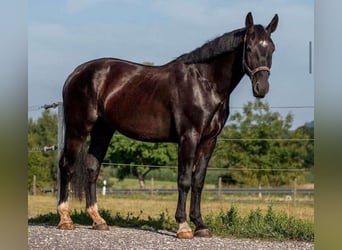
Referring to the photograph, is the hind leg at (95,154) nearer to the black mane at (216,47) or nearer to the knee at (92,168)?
the knee at (92,168)

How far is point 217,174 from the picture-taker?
37000 mm

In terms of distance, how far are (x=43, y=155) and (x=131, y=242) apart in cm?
2803

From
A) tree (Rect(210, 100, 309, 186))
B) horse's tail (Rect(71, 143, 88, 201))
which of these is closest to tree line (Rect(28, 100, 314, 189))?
tree (Rect(210, 100, 309, 186))

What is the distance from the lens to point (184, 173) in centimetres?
659

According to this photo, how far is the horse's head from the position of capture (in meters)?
5.87

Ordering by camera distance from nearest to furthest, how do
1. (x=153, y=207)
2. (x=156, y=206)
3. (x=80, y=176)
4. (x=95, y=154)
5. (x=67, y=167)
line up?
(x=67, y=167), (x=95, y=154), (x=80, y=176), (x=153, y=207), (x=156, y=206)

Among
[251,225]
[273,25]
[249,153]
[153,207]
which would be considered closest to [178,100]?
[273,25]

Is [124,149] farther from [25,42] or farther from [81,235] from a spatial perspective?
[25,42]

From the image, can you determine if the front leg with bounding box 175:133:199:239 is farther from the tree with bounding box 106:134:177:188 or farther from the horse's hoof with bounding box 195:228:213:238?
the tree with bounding box 106:134:177:188

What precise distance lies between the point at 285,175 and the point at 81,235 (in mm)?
27326

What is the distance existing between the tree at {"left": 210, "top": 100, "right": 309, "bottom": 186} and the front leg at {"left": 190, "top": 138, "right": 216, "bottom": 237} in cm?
2474

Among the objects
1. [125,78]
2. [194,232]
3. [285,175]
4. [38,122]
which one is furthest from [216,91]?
[38,122]

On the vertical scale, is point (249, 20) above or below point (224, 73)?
above

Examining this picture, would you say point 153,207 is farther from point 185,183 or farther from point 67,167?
point 185,183
